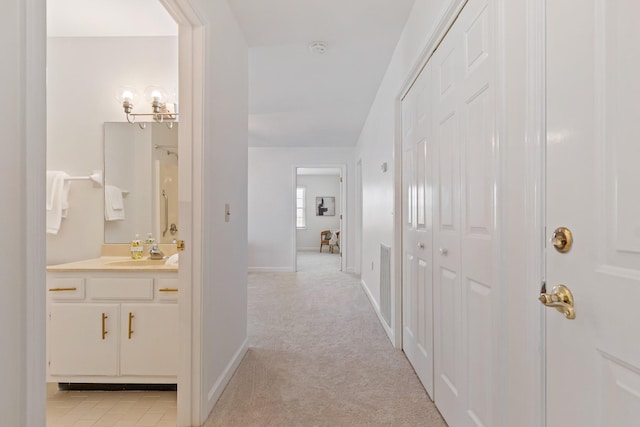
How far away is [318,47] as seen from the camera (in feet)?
8.95

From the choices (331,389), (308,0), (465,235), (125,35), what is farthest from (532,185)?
(125,35)

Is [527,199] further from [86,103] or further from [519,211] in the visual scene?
[86,103]

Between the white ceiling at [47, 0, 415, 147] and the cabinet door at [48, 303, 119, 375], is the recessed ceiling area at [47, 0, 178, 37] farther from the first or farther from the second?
the cabinet door at [48, 303, 119, 375]

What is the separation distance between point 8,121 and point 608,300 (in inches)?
54.6

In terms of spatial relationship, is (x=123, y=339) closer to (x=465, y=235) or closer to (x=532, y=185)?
(x=465, y=235)

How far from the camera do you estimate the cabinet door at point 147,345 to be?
6.66ft

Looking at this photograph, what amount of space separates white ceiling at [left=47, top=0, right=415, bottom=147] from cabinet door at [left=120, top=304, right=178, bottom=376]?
79.6 inches

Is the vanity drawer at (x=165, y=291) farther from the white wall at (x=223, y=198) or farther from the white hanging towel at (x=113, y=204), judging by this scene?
the white hanging towel at (x=113, y=204)

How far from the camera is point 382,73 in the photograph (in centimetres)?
324

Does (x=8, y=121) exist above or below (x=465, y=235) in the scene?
above

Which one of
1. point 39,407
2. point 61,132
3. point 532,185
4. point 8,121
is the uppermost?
point 61,132

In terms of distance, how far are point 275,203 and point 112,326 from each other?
4635 millimetres

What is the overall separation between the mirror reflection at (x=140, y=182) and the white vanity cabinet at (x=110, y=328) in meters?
0.62

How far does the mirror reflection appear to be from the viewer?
2609 millimetres
